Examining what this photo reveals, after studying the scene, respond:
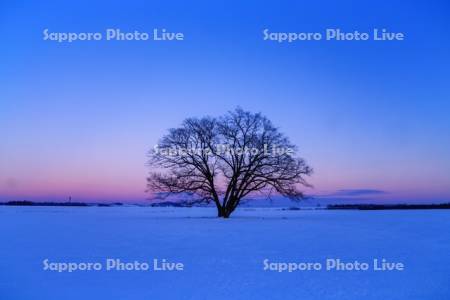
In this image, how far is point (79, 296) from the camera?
22.5ft

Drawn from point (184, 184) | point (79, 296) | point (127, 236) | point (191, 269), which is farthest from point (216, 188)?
point (79, 296)

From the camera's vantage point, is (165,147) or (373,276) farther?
(165,147)

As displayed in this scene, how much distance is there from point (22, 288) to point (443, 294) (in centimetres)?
735

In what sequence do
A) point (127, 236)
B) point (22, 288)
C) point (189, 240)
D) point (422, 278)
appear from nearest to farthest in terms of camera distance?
1. point (22, 288)
2. point (422, 278)
3. point (189, 240)
4. point (127, 236)

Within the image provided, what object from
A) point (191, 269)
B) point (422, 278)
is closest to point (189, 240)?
point (191, 269)

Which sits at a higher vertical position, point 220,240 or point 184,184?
point 184,184

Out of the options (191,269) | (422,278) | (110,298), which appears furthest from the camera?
(191,269)

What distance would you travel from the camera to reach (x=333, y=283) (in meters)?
7.68

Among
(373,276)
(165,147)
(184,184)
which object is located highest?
(165,147)

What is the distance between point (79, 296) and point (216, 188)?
2301 centimetres

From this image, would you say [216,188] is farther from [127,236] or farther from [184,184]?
[127,236]

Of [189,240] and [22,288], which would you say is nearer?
[22,288]

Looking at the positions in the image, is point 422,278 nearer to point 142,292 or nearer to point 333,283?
point 333,283

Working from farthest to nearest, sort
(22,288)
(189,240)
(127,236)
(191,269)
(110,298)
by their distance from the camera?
(127,236) → (189,240) → (191,269) → (22,288) → (110,298)
